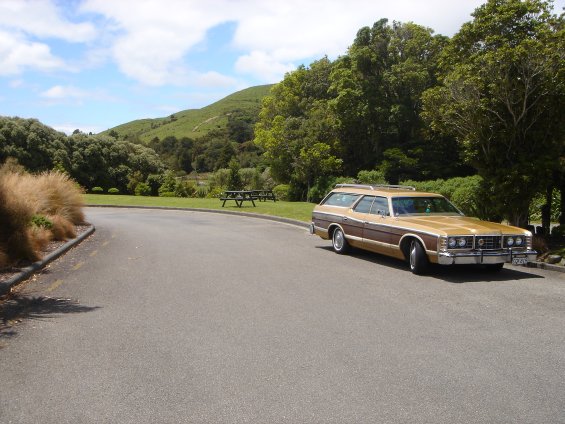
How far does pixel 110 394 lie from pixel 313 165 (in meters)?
39.4

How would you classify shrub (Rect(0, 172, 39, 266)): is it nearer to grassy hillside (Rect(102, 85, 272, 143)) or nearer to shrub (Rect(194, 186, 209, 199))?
shrub (Rect(194, 186, 209, 199))

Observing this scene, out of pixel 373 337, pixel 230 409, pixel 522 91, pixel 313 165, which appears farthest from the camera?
pixel 313 165

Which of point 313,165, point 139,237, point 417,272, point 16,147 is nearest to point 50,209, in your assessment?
point 139,237

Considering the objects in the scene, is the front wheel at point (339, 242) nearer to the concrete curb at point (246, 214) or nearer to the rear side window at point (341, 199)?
the rear side window at point (341, 199)

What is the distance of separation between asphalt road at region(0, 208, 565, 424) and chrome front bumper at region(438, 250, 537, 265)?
0.35m

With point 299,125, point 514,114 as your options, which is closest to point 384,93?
point 299,125

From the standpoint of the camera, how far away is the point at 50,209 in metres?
15.2

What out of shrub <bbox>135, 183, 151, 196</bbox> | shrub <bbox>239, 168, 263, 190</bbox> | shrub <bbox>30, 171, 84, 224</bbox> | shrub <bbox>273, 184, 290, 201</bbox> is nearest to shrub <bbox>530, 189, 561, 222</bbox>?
shrub <bbox>30, 171, 84, 224</bbox>

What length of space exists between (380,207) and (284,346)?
6.36 m

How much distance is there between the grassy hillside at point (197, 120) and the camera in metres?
149

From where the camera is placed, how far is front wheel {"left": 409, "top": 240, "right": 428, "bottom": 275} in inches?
379

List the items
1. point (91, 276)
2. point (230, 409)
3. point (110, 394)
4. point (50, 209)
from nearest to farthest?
point (230, 409)
point (110, 394)
point (91, 276)
point (50, 209)

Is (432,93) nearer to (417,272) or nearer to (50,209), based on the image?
(417,272)

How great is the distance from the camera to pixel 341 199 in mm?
13055
